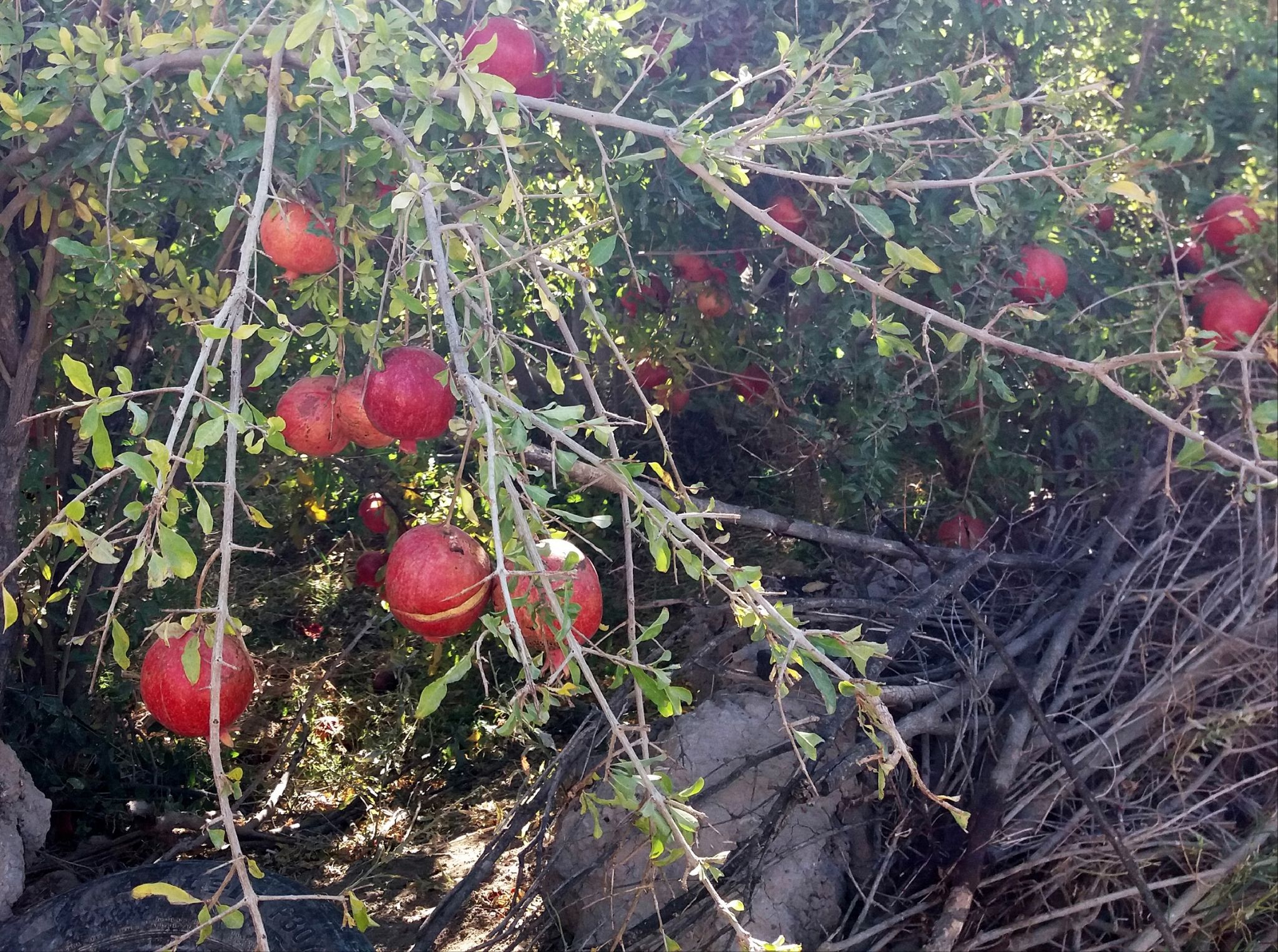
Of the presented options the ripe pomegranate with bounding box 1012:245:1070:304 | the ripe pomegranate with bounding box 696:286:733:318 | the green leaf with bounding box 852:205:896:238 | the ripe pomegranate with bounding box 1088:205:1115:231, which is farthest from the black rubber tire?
the ripe pomegranate with bounding box 1088:205:1115:231

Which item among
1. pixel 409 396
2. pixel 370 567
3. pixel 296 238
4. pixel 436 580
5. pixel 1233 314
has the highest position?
pixel 296 238

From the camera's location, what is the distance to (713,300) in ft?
9.86

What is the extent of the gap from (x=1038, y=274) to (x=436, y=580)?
1805 mm

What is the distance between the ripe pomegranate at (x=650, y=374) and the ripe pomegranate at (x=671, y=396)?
16 mm

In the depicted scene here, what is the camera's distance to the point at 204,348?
1354 millimetres

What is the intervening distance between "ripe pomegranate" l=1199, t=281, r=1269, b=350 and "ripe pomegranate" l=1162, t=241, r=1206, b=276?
0.13 meters

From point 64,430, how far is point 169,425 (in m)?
0.28

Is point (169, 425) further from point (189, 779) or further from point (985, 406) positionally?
point (985, 406)

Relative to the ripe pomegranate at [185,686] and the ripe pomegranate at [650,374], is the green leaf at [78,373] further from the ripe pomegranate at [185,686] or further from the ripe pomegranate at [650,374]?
the ripe pomegranate at [650,374]

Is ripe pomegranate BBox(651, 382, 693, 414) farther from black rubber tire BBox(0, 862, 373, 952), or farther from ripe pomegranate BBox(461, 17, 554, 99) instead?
black rubber tire BBox(0, 862, 373, 952)

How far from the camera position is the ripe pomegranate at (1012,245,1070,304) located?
2643 mm

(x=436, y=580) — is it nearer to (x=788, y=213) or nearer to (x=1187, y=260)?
(x=788, y=213)

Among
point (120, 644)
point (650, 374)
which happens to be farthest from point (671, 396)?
point (120, 644)

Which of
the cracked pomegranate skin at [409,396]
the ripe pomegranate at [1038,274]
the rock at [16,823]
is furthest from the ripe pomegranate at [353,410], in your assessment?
the ripe pomegranate at [1038,274]
